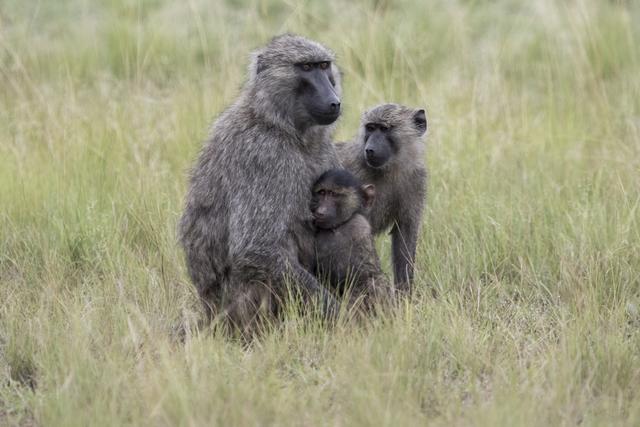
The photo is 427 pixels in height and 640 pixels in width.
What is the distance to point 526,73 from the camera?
859cm

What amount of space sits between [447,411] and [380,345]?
525 millimetres

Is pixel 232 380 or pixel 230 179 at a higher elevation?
pixel 230 179

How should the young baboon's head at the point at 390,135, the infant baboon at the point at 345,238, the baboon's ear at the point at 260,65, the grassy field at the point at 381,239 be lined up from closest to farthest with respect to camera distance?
the grassy field at the point at 381,239 → the infant baboon at the point at 345,238 → the baboon's ear at the point at 260,65 → the young baboon's head at the point at 390,135

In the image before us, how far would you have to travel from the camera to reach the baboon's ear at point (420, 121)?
18.1 feet

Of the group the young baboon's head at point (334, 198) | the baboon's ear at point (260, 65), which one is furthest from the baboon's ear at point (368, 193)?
the baboon's ear at point (260, 65)

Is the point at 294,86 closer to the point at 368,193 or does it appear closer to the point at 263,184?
the point at 263,184

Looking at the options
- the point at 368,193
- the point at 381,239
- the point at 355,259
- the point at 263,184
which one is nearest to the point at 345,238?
the point at 355,259

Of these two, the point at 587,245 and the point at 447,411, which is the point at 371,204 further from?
the point at 447,411

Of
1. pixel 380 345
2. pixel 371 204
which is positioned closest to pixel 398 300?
pixel 371 204

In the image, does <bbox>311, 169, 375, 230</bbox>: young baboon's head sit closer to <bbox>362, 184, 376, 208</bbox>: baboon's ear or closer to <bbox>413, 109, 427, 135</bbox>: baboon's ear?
<bbox>362, 184, 376, 208</bbox>: baboon's ear

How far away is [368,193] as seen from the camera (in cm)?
507

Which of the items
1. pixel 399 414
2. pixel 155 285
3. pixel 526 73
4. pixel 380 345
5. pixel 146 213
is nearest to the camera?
pixel 399 414

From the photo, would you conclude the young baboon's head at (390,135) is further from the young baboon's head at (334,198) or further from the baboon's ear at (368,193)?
the young baboon's head at (334,198)

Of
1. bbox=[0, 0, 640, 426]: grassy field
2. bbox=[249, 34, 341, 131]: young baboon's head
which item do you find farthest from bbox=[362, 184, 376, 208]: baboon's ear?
bbox=[0, 0, 640, 426]: grassy field
